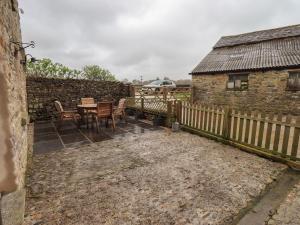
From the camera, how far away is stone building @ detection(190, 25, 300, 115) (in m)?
9.65

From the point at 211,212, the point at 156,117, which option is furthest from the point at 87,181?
the point at 156,117

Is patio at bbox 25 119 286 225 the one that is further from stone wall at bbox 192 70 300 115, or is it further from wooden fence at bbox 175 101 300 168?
stone wall at bbox 192 70 300 115

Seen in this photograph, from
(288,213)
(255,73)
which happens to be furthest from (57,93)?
(255,73)

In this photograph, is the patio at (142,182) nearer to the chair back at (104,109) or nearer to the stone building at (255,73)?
the chair back at (104,109)

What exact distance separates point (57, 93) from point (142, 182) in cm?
744

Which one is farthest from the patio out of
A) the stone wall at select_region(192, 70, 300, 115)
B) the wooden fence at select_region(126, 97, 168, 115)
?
the stone wall at select_region(192, 70, 300, 115)

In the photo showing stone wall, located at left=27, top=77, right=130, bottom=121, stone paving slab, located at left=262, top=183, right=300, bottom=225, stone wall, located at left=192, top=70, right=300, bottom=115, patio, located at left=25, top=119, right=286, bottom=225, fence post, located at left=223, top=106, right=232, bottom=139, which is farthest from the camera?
stone wall, located at left=192, top=70, right=300, bottom=115

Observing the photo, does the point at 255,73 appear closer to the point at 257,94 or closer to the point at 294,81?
the point at 257,94

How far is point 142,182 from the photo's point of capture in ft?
9.05

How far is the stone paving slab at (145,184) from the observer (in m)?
2.02

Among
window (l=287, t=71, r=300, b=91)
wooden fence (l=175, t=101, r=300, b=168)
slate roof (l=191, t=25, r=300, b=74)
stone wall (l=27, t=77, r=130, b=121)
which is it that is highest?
slate roof (l=191, t=25, r=300, b=74)

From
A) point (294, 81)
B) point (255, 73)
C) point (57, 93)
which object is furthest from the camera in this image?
point (255, 73)

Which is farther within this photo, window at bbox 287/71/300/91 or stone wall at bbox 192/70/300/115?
stone wall at bbox 192/70/300/115

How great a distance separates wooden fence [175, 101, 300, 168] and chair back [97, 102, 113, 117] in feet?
8.03
